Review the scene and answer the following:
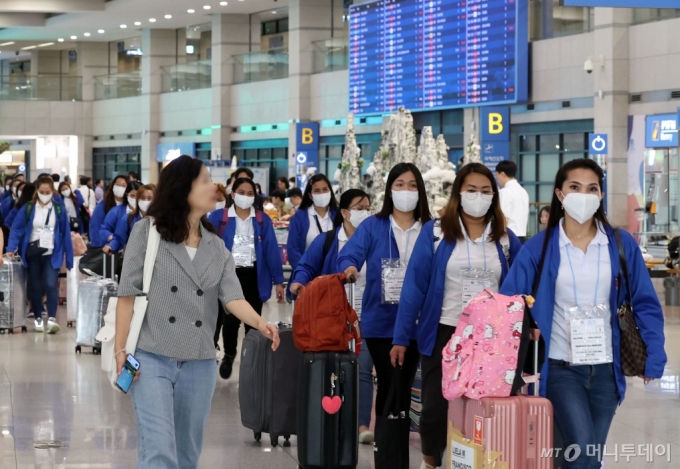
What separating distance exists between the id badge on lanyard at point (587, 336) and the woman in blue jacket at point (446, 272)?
793 millimetres

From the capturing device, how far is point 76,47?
46094mm

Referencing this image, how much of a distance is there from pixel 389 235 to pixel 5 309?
7364 mm

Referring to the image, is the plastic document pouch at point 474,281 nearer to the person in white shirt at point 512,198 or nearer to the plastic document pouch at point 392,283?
the plastic document pouch at point 392,283

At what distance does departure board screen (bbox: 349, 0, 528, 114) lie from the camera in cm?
2366

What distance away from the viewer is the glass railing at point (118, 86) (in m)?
41.8

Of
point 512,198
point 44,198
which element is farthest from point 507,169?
point 44,198

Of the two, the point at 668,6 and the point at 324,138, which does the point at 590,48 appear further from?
the point at 668,6

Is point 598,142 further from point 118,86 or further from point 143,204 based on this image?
point 118,86

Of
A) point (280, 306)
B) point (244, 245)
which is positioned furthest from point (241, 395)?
point (280, 306)

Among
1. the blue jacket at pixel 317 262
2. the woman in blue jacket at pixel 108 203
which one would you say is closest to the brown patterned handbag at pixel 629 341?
the blue jacket at pixel 317 262

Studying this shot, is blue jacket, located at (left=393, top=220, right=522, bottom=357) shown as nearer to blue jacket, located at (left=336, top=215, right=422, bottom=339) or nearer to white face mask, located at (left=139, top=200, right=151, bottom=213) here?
blue jacket, located at (left=336, top=215, right=422, bottom=339)

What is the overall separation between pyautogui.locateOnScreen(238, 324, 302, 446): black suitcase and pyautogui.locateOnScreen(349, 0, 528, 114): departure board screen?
58.2 ft

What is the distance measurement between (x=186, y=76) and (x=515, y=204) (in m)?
28.4

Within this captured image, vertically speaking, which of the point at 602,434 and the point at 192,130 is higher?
the point at 192,130
